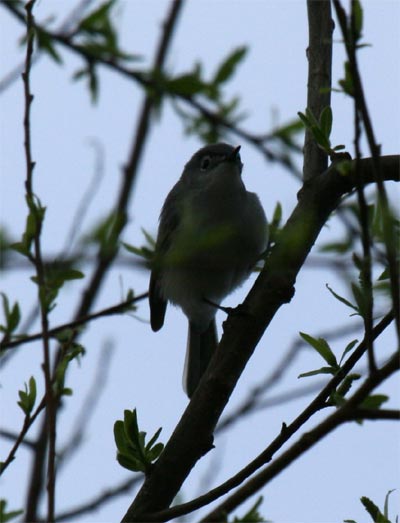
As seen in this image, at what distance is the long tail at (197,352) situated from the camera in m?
4.79

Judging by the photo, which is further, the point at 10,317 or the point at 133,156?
the point at 133,156

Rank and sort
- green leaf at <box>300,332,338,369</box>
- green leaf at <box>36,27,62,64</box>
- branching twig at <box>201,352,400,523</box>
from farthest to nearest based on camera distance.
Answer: green leaf at <box>36,27,62,64</box>, green leaf at <box>300,332,338,369</box>, branching twig at <box>201,352,400,523</box>

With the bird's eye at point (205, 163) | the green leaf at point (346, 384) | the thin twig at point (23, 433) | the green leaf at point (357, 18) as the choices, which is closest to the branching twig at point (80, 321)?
the thin twig at point (23, 433)

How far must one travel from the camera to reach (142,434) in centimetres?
246

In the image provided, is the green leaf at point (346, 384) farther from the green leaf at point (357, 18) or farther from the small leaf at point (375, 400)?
the green leaf at point (357, 18)

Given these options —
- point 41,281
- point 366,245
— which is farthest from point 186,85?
point 366,245

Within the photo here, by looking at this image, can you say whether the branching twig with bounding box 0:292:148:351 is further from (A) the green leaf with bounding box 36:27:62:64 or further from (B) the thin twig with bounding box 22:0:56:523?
(A) the green leaf with bounding box 36:27:62:64

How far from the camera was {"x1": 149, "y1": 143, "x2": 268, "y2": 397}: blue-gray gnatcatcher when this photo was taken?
15.0ft

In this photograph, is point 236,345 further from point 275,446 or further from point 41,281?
point 41,281

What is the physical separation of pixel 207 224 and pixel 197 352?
43.2 inches

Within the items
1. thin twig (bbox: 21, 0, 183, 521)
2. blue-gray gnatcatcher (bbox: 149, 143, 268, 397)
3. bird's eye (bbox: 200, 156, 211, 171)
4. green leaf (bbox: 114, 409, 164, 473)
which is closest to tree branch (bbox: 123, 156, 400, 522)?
green leaf (bbox: 114, 409, 164, 473)

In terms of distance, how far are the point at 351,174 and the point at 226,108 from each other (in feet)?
6.94

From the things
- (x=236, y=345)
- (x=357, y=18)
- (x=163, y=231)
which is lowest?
(x=236, y=345)

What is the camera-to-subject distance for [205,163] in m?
5.44
